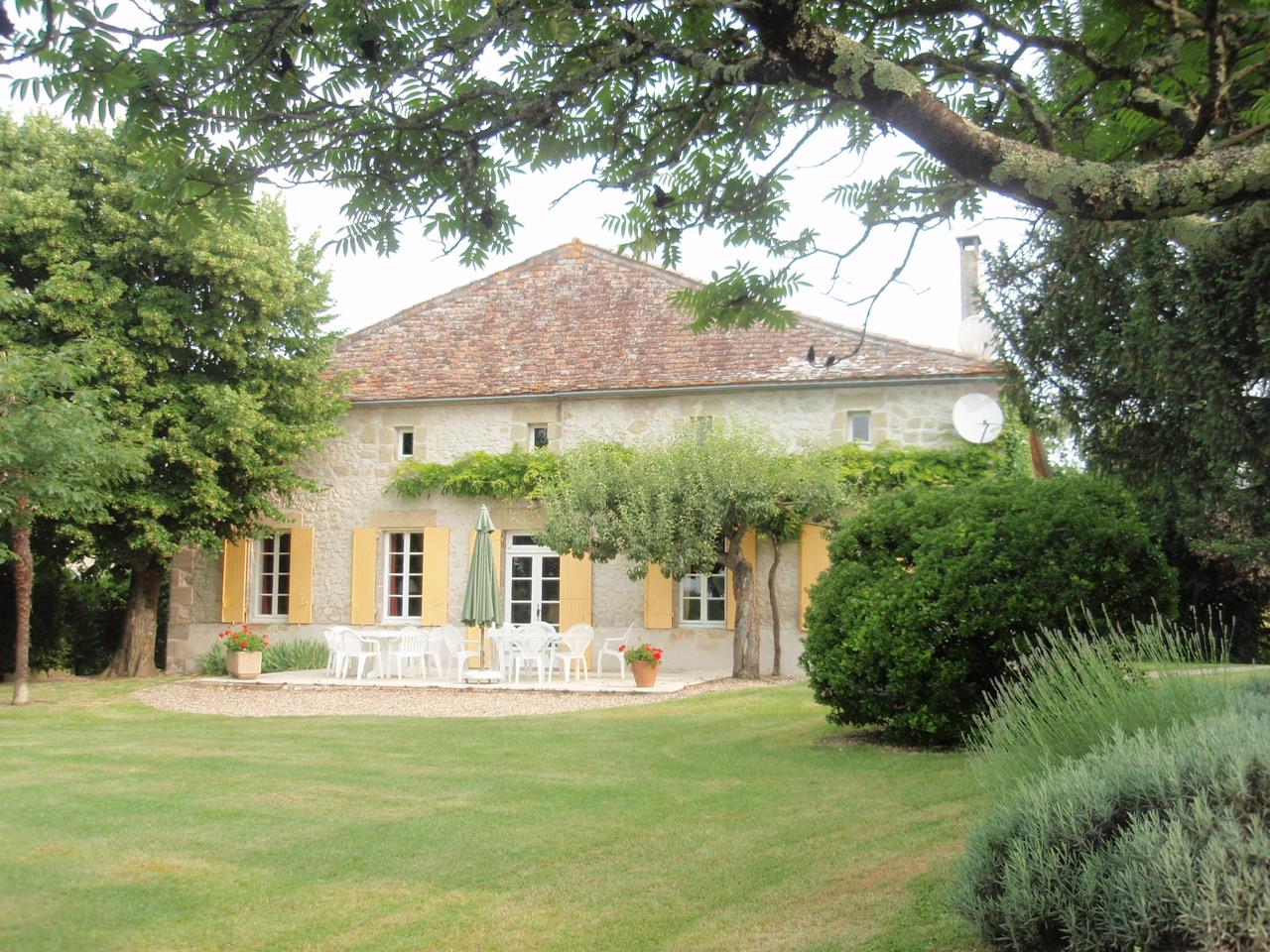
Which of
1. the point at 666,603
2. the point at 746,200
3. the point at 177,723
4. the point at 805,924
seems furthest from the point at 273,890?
the point at 666,603

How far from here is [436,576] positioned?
19031mm

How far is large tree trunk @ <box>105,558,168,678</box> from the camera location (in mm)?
18984

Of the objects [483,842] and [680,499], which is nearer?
[483,842]

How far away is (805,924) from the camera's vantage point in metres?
4.64

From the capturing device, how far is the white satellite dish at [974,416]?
1636cm

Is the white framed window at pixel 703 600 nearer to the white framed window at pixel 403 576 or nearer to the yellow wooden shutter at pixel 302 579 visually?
the white framed window at pixel 403 576

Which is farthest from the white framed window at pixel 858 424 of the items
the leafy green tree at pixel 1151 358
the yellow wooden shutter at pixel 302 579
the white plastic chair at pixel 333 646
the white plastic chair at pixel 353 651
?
the yellow wooden shutter at pixel 302 579

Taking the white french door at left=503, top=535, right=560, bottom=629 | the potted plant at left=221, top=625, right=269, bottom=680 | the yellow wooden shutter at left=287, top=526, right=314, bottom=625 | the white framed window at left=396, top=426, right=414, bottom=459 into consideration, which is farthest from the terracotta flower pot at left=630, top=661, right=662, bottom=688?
the yellow wooden shutter at left=287, top=526, right=314, bottom=625

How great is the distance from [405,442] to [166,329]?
4341 millimetres

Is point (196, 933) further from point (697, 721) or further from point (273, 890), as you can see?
point (697, 721)

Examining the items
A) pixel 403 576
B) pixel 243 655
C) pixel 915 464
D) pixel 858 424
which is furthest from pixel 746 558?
pixel 243 655

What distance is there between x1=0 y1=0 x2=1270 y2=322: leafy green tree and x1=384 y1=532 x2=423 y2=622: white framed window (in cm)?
1536

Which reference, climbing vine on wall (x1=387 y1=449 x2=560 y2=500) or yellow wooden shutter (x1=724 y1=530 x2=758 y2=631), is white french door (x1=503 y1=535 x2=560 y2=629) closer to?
climbing vine on wall (x1=387 y1=449 x2=560 y2=500)

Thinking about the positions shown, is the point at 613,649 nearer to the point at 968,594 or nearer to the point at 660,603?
the point at 660,603
